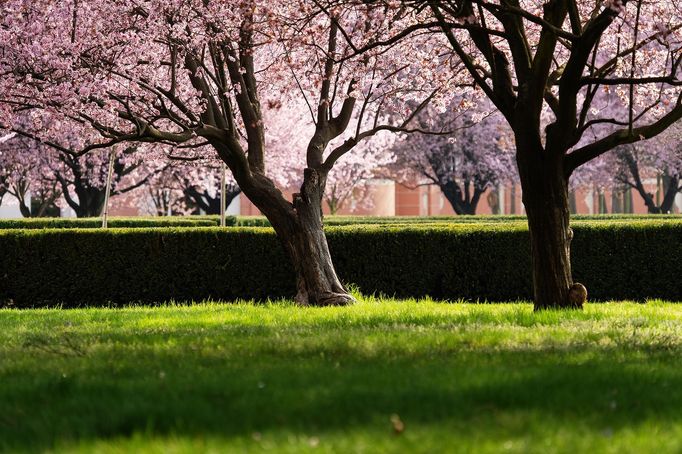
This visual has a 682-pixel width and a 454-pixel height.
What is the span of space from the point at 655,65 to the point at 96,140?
28.8ft

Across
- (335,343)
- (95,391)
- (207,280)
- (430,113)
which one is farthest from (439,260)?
(430,113)

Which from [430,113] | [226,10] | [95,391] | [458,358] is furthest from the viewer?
[430,113]

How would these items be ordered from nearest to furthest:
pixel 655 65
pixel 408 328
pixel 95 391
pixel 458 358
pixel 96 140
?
pixel 95 391 < pixel 458 358 < pixel 408 328 < pixel 655 65 < pixel 96 140

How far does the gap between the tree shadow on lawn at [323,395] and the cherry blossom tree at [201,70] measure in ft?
18.0

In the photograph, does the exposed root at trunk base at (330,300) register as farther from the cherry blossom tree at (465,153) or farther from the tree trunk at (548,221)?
the cherry blossom tree at (465,153)

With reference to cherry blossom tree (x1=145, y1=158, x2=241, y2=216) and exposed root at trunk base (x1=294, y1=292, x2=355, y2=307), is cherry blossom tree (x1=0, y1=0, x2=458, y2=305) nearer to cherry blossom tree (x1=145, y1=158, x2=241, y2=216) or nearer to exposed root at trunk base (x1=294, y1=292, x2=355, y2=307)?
exposed root at trunk base (x1=294, y1=292, x2=355, y2=307)

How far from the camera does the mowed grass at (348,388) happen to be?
4.40 metres

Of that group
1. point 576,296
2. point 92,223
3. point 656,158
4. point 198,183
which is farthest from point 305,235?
point 656,158

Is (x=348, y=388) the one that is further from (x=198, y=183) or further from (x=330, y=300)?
(x=198, y=183)

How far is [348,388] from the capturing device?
540 cm

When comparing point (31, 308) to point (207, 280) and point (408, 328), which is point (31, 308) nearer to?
point (207, 280)

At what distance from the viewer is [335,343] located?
7.46 metres

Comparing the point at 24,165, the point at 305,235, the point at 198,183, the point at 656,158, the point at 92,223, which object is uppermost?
the point at 656,158

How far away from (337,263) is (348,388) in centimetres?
934
